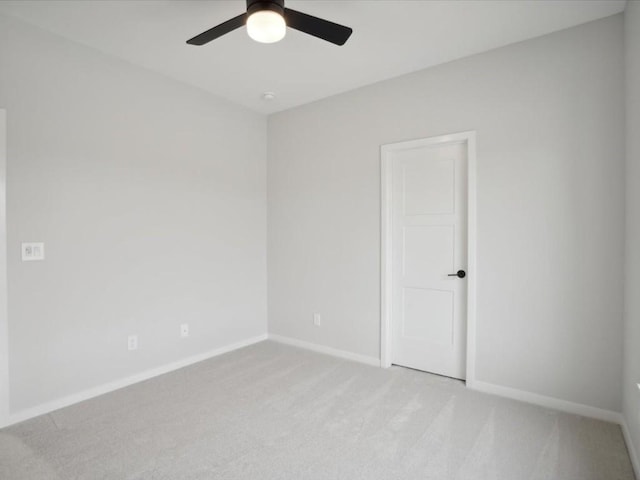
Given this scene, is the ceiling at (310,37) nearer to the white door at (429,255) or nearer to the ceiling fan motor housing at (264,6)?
the ceiling fan motor housing at (264,6)

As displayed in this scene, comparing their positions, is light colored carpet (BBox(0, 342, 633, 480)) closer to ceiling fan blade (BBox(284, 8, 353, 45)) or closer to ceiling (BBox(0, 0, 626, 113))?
ceiling fan blade (BBox(284, 8, 353, 45))

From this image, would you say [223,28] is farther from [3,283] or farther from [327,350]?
[327,350]

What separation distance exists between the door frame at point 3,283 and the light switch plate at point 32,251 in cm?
11

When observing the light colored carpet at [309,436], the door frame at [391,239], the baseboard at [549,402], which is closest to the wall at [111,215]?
the light colored carpet at [309,436]

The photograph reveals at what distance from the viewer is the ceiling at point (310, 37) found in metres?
2.23

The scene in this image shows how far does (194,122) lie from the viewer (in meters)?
3.48

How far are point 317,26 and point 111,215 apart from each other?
7.25 feet

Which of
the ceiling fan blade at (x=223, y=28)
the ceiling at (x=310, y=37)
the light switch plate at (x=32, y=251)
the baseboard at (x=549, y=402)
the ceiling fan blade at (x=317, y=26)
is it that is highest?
the ceiling at (x=310, y=37)

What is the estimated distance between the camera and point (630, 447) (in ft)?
6.63

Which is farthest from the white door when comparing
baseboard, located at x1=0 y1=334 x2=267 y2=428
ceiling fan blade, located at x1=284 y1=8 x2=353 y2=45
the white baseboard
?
baseboard, located at x1=0 y1=334 x2=267 y2=428

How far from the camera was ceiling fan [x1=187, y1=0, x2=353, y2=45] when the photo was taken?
1.74 metres

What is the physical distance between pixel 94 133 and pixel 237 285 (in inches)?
79.4

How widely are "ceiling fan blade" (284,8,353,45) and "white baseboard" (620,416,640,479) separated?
278 cm

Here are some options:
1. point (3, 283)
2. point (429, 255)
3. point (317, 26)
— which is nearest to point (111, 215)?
point (3, 283)
